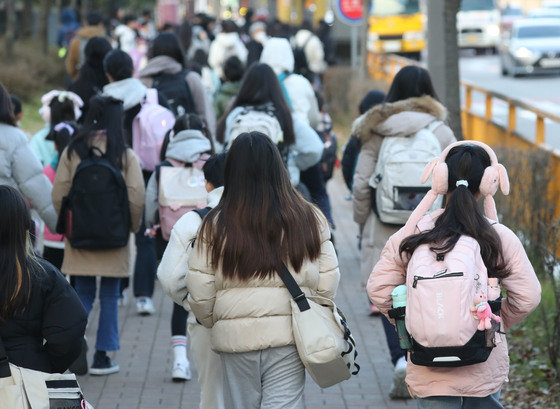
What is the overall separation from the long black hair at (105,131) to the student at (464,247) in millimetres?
2624

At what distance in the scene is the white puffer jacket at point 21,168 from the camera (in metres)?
6.36

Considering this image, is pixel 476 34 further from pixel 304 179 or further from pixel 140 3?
pixel 304 179

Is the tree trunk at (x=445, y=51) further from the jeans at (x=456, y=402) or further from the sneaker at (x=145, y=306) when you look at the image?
the jeans at (x=456, y=402)

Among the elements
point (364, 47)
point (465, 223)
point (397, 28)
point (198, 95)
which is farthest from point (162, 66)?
point (397, 28)

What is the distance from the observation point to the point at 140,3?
66.0 metres

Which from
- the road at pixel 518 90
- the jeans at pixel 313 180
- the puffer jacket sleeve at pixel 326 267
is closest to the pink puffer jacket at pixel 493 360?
the puffer jacket sleeve at pixel 326 267

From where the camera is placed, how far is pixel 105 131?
6438 mm

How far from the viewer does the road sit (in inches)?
426

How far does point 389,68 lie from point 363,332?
16.3 metres

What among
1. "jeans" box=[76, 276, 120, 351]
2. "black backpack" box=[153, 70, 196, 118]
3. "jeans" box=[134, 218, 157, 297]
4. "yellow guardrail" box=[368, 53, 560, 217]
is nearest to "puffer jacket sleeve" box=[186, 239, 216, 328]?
"jeans" box=[76, 276, 120, 351]

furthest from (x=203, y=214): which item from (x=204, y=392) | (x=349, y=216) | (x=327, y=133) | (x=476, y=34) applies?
(x=476, y=34)

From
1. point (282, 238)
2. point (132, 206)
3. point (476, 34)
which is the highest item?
point (282, 238)

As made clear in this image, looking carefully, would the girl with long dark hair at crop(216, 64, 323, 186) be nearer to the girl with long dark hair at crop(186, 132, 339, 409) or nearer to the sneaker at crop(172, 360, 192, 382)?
the sneaker at crop(172, 360, 192, 382)

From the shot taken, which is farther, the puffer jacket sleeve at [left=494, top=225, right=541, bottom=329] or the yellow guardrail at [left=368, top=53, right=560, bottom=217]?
the yellow guardrail at [left=368, top=53, right=560, bottom=217]
